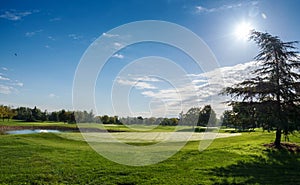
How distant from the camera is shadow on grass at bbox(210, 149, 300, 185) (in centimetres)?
1285

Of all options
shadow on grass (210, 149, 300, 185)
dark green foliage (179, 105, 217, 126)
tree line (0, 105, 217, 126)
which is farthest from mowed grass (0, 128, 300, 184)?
dark green foliage (179, 105, 217, 126)

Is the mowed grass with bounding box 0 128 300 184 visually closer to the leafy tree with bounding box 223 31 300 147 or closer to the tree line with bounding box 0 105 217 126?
the leafy tree with bounding box 223 31 300 147

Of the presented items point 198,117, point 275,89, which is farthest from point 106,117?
point 275,89

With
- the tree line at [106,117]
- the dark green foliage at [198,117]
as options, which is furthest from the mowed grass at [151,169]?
the dark green foliage at [198,117]

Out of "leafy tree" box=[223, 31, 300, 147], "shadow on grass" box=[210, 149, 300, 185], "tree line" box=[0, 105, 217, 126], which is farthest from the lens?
"tree line" box=[0, 105, 217, 126]

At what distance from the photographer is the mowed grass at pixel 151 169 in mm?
12484

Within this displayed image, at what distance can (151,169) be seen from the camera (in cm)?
1464

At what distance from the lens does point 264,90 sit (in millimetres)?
22312

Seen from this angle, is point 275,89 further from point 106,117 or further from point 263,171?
point 106,117

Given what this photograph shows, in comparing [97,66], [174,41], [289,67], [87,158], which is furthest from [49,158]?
[289,67]

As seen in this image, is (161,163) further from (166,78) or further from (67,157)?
(166,78)

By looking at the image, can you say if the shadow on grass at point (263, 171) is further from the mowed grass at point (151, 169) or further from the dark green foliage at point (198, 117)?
the dark green foliage at point (198, 117)

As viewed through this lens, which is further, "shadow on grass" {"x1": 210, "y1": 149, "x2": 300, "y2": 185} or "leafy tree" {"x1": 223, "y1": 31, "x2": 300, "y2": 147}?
"leafy tree" {"x1": 223, "y1": 31, "x2": 300, "y2": 147}

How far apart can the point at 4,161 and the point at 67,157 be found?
11.8 feet
